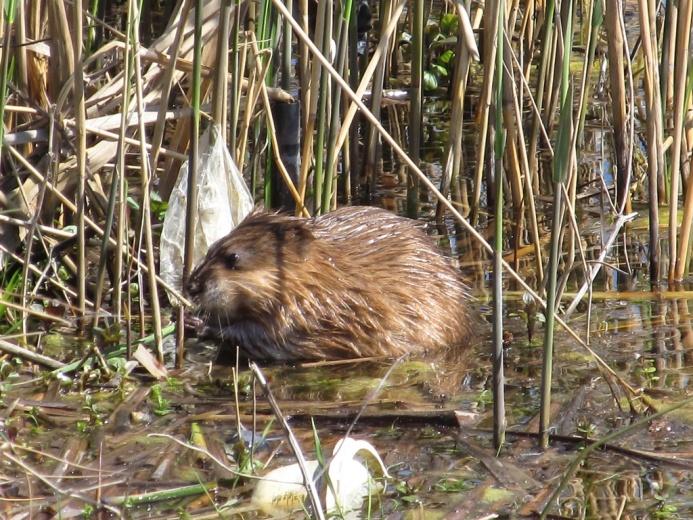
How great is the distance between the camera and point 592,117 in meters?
7.45

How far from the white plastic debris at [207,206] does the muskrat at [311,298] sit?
19 cm

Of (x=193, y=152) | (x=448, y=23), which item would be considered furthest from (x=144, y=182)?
(x=448, y=23)

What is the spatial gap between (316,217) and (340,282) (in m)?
0.33

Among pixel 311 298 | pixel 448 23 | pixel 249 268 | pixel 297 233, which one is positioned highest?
pixel 448 23

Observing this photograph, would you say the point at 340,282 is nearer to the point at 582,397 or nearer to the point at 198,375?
the point at 198,375

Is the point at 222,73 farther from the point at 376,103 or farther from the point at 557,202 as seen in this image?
the point at 557,202

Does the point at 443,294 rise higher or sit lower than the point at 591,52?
lower

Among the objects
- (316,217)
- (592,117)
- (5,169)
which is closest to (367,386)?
(316,217)

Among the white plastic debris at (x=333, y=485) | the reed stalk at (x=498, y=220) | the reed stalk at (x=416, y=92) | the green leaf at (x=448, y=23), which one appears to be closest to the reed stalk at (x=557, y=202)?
the reed stalk at (x=498, y=220)

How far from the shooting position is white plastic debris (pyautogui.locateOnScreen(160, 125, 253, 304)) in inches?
187

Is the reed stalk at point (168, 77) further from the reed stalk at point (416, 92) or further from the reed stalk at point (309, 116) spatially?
the reed stalk at point (416, 92)

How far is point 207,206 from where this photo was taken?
4.96m

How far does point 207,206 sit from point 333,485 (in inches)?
77.1

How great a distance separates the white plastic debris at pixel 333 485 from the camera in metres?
3.30
